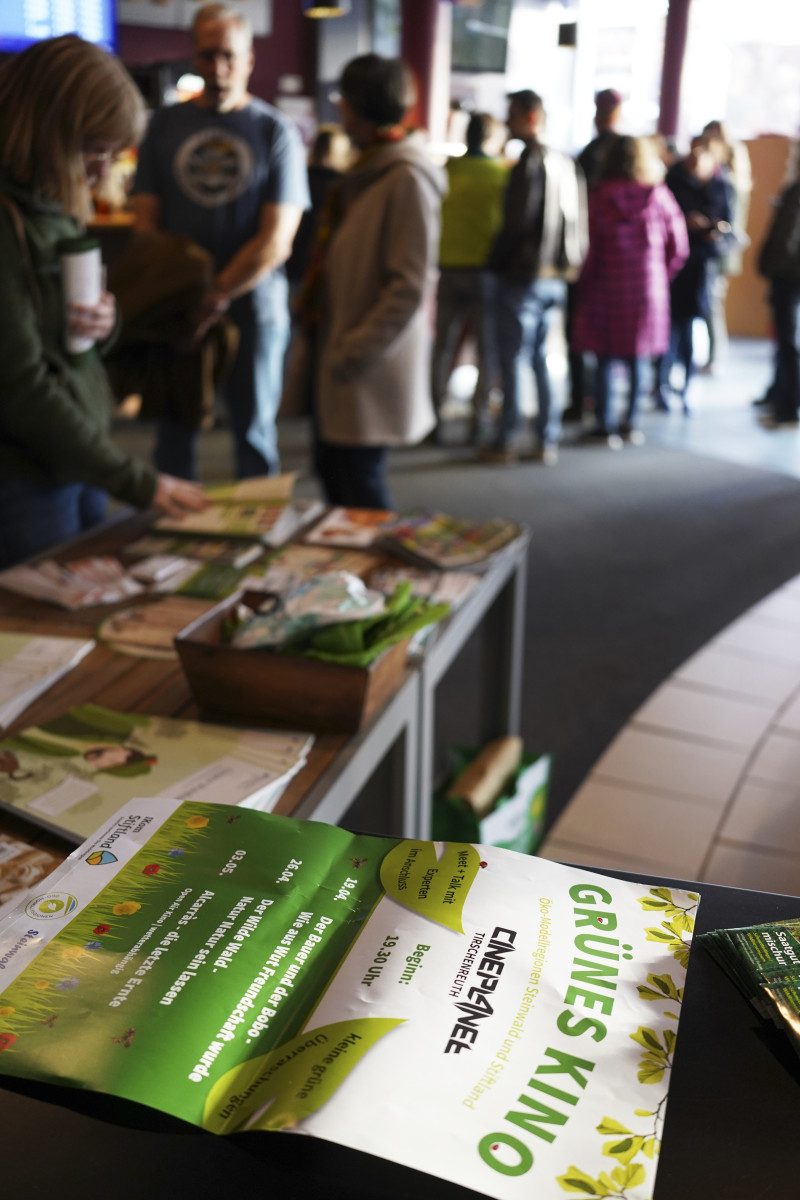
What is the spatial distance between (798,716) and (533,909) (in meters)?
2.27

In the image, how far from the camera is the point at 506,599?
7.02 ft

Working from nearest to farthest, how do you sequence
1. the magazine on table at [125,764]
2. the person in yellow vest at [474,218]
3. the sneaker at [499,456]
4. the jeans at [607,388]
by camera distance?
the magazine on table at [125,764], the person in yellow vest at [474,218], the sneaker at [499,456], the jeans at [607,388]

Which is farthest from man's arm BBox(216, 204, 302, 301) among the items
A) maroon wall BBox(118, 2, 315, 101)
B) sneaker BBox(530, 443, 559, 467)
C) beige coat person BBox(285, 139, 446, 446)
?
maroon wall BBox(118, 2, 315, 101)

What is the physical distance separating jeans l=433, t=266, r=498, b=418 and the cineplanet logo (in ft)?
15.7

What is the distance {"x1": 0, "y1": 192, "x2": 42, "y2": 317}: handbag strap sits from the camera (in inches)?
61.2

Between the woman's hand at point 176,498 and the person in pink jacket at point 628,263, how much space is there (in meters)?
3.80

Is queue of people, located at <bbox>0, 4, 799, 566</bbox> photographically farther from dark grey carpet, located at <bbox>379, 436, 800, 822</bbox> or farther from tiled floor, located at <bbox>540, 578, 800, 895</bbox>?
tiled floor, located at <bbox>540, 578, 800, 895</bbox>

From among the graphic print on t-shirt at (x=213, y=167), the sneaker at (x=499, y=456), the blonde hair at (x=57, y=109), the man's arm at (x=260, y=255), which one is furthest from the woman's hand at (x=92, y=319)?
the sneaker at (x=499, y=456)

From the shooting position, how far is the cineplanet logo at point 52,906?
2.14ft

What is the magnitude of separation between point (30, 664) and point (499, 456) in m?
4.07

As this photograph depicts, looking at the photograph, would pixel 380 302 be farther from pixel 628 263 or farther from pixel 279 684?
pixel 628 263

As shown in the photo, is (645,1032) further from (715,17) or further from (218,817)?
(715,17)

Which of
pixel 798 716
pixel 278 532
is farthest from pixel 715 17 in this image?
pixel 278 532

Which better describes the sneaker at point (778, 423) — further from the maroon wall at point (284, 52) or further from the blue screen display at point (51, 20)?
the maroon wall at point (284, 52)
